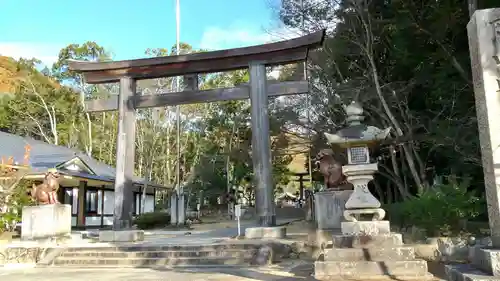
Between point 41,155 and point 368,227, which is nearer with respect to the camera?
point 368,227

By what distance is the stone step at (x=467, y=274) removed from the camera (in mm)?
4284

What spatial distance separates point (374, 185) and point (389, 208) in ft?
29.2

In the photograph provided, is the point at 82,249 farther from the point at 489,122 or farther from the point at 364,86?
the point at 364,86

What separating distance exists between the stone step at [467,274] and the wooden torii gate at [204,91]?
7243mm

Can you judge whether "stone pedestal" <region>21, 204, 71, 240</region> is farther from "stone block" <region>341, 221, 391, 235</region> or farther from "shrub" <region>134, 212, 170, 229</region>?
Answer: "shrub" <region>134, 212, 170, 229</region>

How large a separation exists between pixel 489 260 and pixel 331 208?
269 inches

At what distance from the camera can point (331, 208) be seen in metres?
11.3

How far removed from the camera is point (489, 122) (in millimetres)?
4797

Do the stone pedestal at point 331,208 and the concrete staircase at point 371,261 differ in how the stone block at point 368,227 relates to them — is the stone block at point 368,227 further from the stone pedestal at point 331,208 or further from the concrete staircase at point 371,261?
the stone pedestal at point 331,208

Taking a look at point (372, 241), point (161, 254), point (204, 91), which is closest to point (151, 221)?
point (204, 91)

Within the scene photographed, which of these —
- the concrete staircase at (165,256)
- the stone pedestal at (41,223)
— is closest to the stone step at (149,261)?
the concrete staircase at (165,256)

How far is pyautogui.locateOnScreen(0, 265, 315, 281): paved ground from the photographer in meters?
7.83

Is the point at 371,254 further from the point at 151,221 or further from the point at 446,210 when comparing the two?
the point at 151,221

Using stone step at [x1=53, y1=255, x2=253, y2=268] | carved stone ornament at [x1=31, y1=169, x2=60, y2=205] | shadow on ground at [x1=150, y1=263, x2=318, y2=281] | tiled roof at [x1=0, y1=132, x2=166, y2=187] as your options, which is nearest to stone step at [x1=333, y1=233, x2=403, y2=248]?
shadow on ground at [x1=150, y1=263, x2=318, y2=281]
